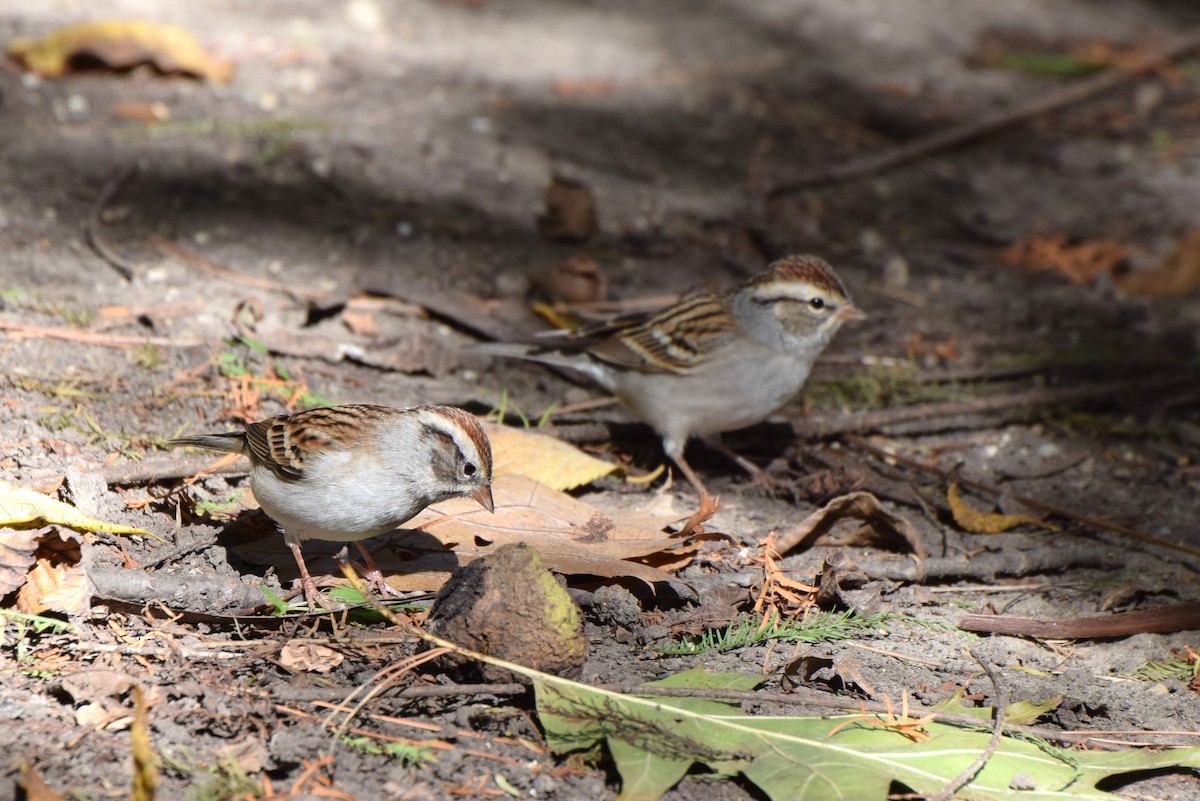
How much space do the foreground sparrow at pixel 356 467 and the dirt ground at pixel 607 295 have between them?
0.80ft

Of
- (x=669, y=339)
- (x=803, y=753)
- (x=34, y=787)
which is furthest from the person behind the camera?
(x=669, y=339)

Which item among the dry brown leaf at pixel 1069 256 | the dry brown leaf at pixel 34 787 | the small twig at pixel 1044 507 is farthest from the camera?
the dry brown leaf at pixel 1069 256

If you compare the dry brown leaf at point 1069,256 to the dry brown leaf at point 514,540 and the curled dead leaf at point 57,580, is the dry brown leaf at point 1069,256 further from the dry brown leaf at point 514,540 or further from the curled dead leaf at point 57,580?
the curled dead leaf at point 57,580

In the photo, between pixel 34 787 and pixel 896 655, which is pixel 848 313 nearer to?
pixel 896 655

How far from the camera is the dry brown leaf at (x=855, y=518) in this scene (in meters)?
4.00

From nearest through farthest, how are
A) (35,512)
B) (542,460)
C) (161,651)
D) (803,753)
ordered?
(803,753)
(161,651)
(35,512)
(542,460)

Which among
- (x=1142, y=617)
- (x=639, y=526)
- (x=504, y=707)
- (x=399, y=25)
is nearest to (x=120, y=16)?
(x=399, y=25)

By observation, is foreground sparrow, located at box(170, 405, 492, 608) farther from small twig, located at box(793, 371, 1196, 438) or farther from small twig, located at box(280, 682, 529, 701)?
small twig, located at box(793, 371, 1196, 438)

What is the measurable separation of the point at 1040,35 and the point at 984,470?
20.0ft

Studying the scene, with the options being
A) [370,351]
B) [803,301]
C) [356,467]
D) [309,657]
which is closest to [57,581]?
[309,657]

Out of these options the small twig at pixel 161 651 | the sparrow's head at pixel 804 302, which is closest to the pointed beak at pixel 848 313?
the sparrow's head at pixel 804 302

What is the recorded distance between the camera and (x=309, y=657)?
321 cm

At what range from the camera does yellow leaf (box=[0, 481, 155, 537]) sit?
Answer: 3.29 m

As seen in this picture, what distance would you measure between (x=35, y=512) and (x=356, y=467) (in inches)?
35.1
